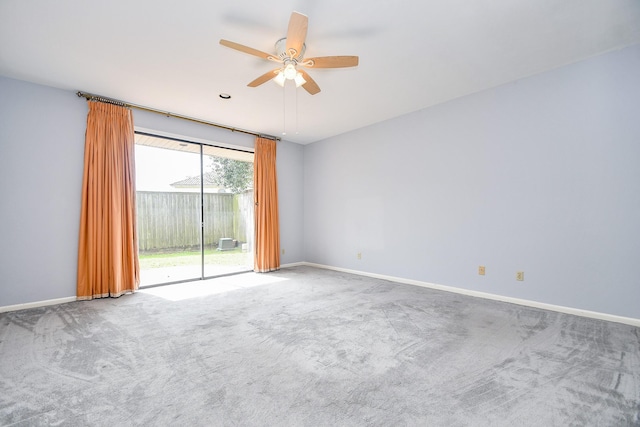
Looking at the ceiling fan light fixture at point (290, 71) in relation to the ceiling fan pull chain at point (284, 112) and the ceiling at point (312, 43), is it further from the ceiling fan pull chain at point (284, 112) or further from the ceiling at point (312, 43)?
the ceiling fan pull chain at point (284, 112)

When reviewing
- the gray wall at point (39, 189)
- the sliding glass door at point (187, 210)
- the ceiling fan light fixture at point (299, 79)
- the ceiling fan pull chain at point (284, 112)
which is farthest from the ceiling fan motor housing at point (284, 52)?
the gray wall at point (39, 189)

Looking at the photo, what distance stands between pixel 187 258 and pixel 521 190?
5.02 meters

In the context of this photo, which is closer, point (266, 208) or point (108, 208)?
point (108, 208)

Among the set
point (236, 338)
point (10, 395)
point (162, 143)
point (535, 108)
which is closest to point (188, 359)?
point (236, 338)

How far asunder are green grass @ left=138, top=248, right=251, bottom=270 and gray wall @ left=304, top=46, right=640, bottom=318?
244 cm

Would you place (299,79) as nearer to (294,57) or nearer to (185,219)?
(294,57)

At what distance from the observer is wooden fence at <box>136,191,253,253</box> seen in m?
4.26

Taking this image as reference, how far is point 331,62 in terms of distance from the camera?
234 centimetres

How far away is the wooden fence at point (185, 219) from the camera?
4262 mm

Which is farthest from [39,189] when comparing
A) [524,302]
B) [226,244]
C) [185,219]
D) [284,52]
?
[524,302]

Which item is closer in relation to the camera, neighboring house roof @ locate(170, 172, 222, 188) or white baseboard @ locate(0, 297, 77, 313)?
white baseboard @ locate(0, 297, 77, 313)

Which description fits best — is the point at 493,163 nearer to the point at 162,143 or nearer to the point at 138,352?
the point at 138,352

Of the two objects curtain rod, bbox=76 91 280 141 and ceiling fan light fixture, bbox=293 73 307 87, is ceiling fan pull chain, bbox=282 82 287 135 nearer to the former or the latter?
curtain rod, bbox=76 91 280 141

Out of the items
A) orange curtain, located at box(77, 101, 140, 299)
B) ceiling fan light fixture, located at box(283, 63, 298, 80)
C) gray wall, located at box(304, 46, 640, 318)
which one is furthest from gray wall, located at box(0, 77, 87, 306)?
gray wall, located at box(304, 46, 640, 318)
